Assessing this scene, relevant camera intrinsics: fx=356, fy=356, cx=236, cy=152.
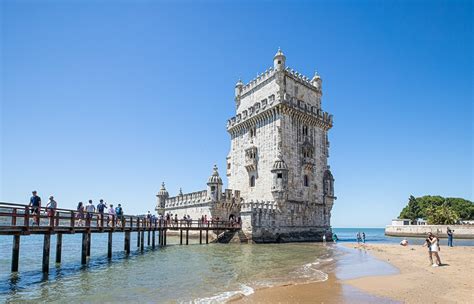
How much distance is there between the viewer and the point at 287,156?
142ft

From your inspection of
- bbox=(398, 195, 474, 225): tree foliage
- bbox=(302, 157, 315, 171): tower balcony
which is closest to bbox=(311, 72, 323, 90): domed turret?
bbox=(302, 157, 315, 171): tower balcony

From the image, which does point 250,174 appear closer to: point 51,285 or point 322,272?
point 322,272

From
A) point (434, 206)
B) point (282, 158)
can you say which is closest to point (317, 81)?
point (282, 158)

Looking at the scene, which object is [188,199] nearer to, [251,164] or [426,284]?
[251,164]

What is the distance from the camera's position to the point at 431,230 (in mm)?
68562

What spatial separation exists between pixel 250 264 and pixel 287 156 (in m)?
22.7

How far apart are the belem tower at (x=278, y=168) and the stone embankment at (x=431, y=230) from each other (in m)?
27.5

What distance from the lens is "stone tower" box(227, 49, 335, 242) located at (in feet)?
135

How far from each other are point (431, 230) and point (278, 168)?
44.7 metres

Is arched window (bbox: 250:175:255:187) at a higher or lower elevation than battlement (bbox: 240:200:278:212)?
higher

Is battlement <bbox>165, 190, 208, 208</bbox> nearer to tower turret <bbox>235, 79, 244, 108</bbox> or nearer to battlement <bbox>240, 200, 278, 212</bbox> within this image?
battlement <bbox>240, 200, 278, 212</bbox>

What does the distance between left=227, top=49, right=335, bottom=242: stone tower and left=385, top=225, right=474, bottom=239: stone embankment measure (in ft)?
90.4

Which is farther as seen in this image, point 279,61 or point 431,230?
point 431,230

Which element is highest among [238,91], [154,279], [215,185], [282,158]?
[238,91]
